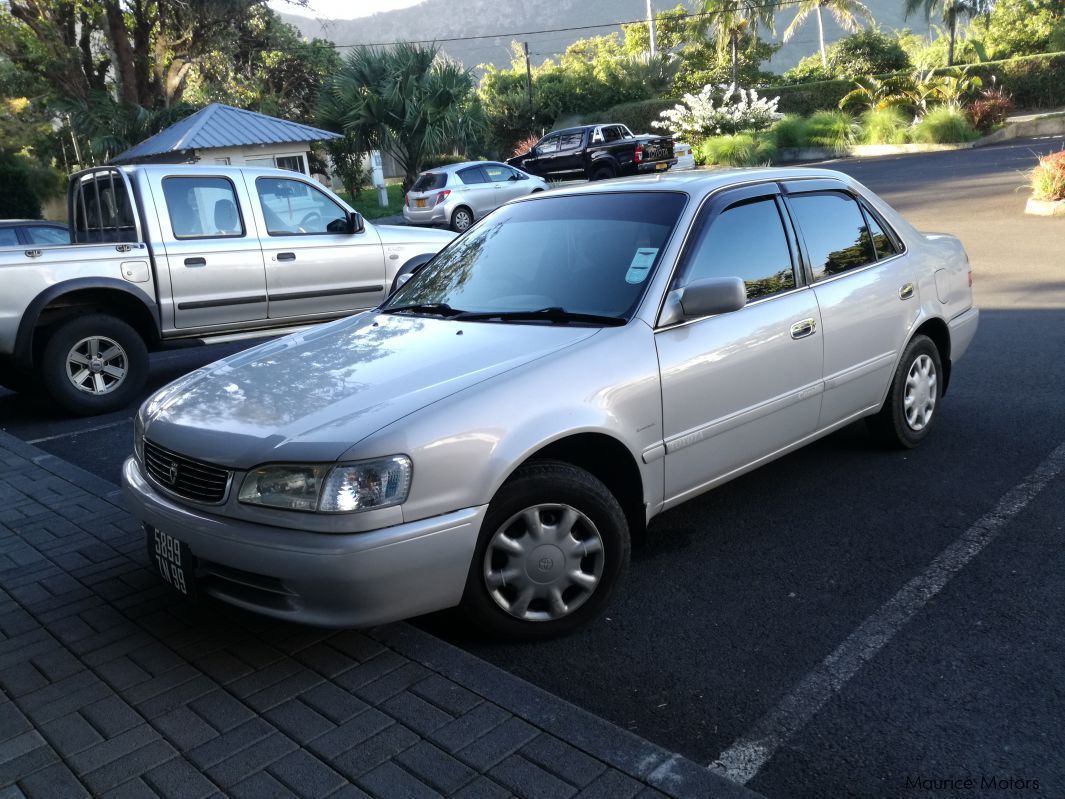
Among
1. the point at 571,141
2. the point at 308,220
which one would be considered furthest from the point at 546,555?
the point at 571,141

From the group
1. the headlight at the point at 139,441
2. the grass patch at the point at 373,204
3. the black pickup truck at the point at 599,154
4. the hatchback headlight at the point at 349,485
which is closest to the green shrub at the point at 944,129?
the black pickup truck at the point at 599,154

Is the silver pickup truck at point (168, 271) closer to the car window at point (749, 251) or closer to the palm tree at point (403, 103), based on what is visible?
the car window at point (749, 251)

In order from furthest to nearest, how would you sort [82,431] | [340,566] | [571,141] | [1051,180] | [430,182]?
1. [571,141]
2. [430,182]
3. [1051,180]
4. [82,431]
5. [340,566]

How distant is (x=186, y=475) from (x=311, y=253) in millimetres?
5106

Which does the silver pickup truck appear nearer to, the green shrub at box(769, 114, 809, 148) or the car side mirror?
the car side mirror

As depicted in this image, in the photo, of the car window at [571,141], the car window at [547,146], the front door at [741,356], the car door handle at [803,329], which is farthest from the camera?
the car window at [547,146]

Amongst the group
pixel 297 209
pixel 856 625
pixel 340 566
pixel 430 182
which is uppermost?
pixel 297 209

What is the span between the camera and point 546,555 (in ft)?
11.3

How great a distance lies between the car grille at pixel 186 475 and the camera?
130 inches

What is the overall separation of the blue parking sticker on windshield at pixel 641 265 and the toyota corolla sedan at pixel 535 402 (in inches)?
0.4

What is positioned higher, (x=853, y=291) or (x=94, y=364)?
(x=853, y=291)

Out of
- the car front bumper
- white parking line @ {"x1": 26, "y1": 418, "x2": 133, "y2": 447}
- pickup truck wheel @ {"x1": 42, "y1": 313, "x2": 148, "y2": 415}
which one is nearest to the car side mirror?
the car front bumper

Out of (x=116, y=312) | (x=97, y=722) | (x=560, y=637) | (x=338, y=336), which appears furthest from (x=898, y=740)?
(x=116, y=312)

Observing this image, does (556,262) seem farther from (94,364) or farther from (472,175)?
(472,175)
